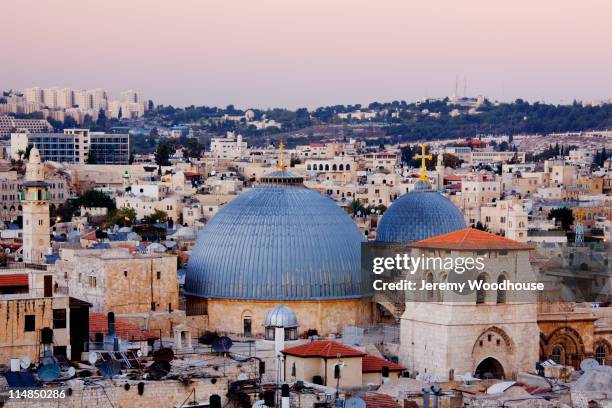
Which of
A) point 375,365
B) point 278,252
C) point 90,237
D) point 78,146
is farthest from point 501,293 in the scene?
point 78,146

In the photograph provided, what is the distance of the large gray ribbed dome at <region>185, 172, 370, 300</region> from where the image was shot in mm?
39125

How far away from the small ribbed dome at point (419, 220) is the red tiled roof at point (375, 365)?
25.7ft

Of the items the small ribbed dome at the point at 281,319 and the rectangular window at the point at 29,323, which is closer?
the rectangular window at the point at 29,323

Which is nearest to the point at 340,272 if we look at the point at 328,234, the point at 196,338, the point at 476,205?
the point at 328,234

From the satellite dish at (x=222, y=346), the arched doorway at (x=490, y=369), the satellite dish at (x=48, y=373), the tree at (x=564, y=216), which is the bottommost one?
the arched doorway at (x=490, y=369)

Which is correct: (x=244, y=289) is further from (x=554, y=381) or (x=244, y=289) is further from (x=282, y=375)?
(x=554, y=381)

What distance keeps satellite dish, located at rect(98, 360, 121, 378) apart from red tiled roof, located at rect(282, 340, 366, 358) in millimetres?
5031

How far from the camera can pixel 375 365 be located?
3478cm

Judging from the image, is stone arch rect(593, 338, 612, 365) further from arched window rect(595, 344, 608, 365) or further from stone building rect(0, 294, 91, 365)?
stone building rect(0, 294, 91, 365)

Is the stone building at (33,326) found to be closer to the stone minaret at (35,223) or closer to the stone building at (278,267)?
the stone building at (278,267)

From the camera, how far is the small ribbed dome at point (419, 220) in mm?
43125

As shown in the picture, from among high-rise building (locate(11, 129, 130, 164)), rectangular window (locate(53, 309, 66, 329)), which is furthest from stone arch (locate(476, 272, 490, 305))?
high-rise building (locate(11, 129, 130, 164))

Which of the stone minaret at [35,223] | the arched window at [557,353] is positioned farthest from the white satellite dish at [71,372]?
the stone minaret at [35,223]

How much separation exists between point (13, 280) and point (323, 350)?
662 cm
